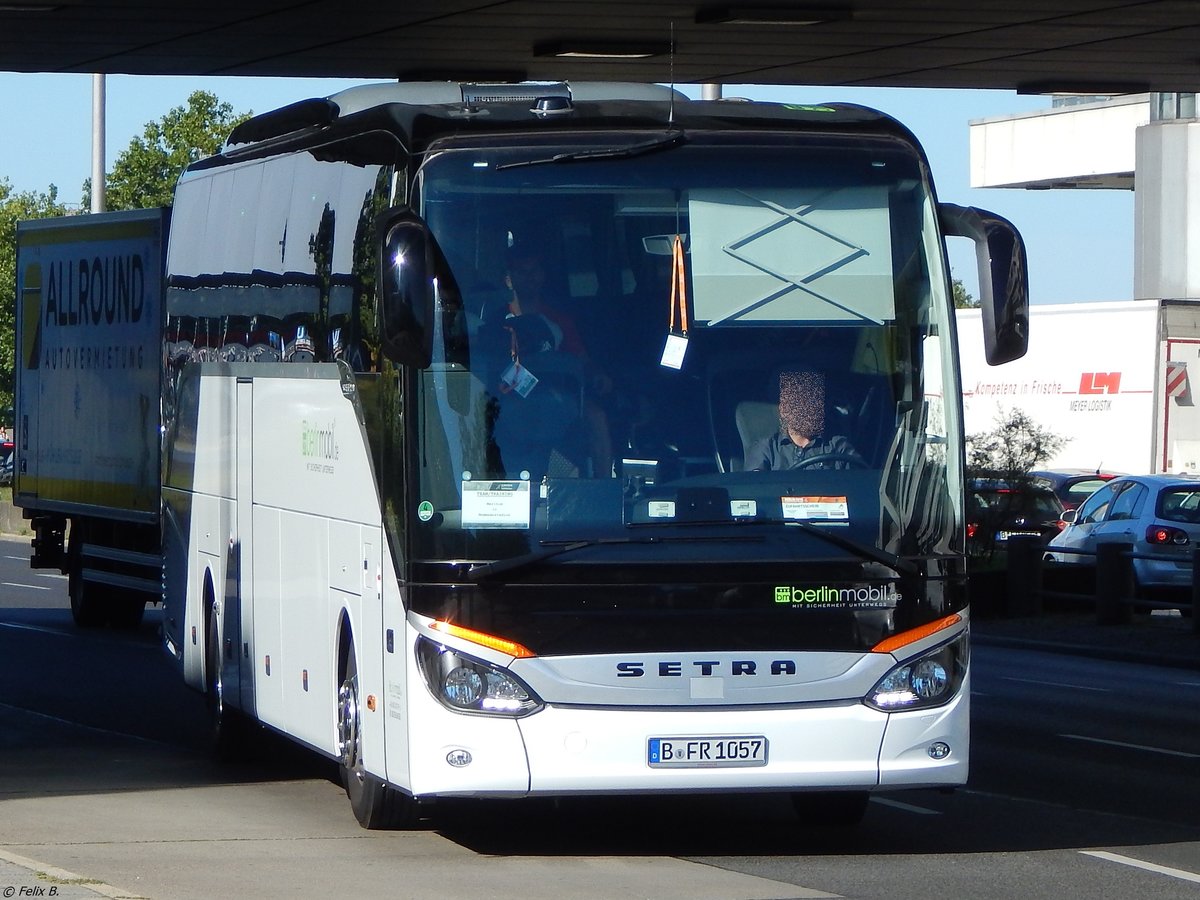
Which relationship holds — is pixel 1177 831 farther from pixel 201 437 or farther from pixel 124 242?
pixel 124 242

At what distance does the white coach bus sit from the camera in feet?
32.2

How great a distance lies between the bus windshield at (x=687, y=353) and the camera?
988cm

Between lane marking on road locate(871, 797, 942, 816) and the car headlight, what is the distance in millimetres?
2103

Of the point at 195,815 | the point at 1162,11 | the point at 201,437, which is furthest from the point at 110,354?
the point at 195,815

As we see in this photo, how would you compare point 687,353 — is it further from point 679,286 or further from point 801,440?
point 801,440

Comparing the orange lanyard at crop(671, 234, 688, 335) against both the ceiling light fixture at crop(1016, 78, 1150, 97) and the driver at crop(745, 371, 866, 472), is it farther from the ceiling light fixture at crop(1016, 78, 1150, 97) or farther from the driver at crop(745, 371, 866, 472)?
the ceiling light fixture at crop(1016, 78, 1150, 97)

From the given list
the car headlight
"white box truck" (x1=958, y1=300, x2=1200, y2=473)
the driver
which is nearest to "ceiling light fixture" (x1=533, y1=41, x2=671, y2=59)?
the driver

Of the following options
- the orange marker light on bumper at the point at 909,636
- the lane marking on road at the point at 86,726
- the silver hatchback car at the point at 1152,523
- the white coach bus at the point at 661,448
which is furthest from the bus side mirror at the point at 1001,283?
the silver hatchback car at the point at 1152,523

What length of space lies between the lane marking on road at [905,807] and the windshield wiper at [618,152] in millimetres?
3886

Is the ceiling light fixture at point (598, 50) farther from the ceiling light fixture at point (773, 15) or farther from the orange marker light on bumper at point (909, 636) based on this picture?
the orange marker light on bumper at point (909, 636)

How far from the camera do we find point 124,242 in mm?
23562

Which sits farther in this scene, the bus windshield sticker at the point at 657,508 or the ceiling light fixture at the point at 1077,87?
the ceiling light fixture at the point at 1077,87

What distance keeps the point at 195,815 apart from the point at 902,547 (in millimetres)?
3945

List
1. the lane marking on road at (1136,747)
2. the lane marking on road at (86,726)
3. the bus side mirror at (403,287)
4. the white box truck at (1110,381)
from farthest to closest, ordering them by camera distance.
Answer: the white box truck at (1110,381)
the lane marking on road at (86,726)
the lane marking on road at (1136,747)
the bus side mirror at (403,287)
